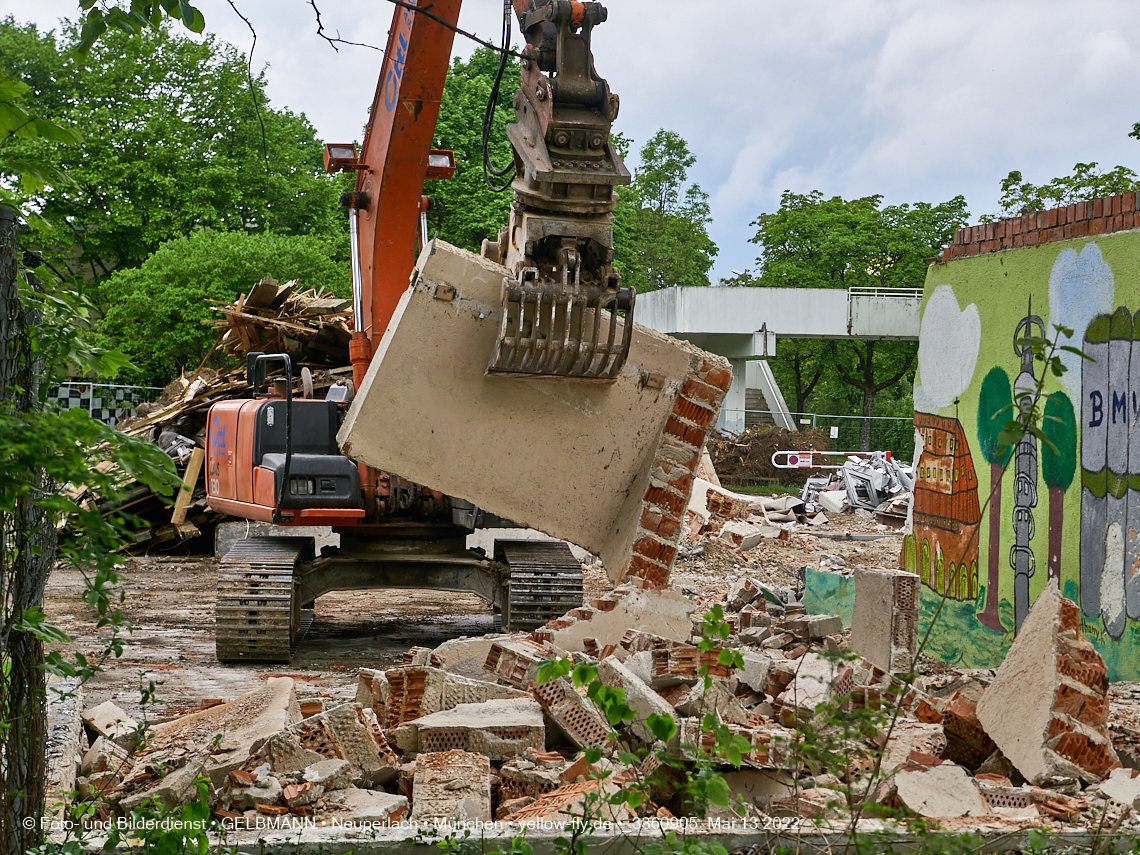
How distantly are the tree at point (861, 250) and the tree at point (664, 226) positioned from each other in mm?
4786

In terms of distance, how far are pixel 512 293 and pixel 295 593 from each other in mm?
3789

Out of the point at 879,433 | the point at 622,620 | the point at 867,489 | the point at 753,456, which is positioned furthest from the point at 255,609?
the point at 879,433

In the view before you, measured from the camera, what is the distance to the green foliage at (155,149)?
102 feet

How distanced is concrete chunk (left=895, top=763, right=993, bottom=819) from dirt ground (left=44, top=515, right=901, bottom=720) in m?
3.02

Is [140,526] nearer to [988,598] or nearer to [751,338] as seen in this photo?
[988,598]

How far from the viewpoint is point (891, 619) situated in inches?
247

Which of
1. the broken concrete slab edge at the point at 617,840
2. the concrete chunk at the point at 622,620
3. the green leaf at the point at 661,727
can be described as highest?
the green leaf at the point at 661,727

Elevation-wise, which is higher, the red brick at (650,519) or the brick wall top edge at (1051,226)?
the brick wall top edge at (1051,226)

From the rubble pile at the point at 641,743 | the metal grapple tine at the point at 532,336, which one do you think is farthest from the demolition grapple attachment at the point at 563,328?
the rubble pile at the point at 641,743

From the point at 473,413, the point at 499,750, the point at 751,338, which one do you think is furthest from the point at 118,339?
the point at 499,750

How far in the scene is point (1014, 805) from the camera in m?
4.29

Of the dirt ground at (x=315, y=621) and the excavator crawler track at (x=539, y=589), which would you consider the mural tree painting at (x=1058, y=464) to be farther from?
the dirt ground at (x=315, y=621)

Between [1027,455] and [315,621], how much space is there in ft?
21.9

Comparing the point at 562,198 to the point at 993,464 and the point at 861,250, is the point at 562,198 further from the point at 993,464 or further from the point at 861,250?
the point at 861,250
